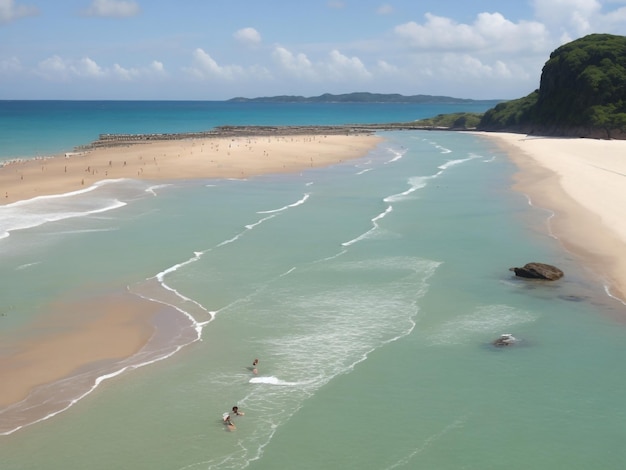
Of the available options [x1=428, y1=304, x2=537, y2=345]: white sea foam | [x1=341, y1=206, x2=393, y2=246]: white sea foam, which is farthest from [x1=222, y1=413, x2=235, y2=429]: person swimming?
[x1=341, y1=206, x2=393, y2=246]: white sea foam

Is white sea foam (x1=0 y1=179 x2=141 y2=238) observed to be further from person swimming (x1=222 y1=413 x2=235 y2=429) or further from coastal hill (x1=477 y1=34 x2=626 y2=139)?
coastal hill (x1=477 y1=34 x2=626 y2=139)

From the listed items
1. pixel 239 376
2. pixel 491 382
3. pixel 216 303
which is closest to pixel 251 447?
pixel 239 376

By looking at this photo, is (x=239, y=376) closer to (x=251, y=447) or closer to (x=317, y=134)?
(x=251, y=447)

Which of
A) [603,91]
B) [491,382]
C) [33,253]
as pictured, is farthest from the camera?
[603,91]

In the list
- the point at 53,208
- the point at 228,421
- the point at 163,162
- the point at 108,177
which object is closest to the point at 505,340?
the point at 228,421

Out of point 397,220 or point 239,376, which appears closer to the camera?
point 239,376

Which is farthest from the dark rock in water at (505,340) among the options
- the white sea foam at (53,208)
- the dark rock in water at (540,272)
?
the white sea foam at (53,208)

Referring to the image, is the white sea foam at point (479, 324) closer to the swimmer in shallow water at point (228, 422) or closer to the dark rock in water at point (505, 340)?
the dark rock in water at point (505, 340)
